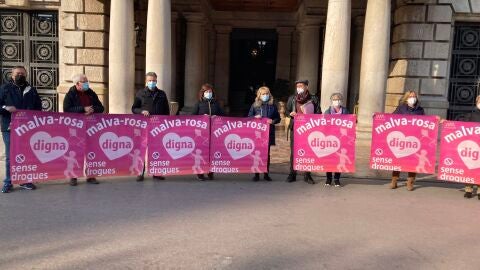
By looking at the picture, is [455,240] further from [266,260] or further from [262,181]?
[262,181]

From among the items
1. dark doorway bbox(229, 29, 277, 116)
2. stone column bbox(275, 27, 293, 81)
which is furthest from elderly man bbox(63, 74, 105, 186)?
dark doorway bbox(229, 29, 277, 116)

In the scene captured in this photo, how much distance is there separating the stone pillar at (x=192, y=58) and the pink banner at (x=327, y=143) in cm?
1138

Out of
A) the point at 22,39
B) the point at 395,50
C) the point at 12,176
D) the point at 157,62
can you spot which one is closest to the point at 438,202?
the point at 12,176

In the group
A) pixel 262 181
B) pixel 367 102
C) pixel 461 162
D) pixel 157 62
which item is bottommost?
pixel 262 181

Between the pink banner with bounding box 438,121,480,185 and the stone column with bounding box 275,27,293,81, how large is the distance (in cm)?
1540

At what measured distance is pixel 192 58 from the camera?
1933 centimetres

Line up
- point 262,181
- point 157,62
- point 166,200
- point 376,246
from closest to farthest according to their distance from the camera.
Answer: point 376,246 < point 166,200 < point 262,181 < point 157,62

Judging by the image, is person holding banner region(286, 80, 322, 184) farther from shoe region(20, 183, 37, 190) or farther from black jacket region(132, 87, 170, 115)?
shoe region(20, 183, 37, 190)

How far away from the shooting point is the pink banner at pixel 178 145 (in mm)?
8141

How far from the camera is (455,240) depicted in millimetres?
5309

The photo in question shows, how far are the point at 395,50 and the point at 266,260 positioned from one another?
1309cm

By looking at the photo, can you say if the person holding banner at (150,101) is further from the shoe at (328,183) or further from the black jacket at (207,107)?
the shoe at (328,183)

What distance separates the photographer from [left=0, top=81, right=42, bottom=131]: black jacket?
23.7ft

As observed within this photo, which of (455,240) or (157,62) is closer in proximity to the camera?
(455,240)
